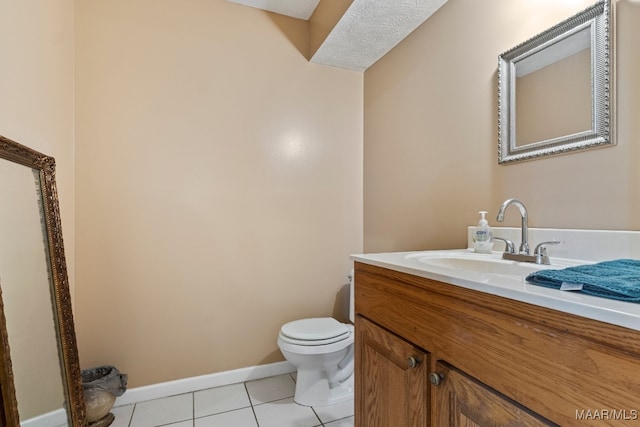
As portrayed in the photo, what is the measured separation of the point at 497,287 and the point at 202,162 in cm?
177

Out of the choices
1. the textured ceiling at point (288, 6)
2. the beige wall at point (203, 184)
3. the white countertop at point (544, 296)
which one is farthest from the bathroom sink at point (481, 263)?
the textured ceiling at point (288, 6)

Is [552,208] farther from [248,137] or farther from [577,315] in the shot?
[248,137]

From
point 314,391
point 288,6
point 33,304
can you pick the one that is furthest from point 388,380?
point 288,6

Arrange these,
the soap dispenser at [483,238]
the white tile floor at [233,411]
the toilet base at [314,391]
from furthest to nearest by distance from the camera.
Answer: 1. the toilet base at [314,391]
2. the white tile floor at [233,411]
3. the soap dispenser at [483,238]

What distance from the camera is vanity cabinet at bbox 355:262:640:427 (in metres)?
0.49

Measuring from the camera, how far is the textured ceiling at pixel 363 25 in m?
1.64

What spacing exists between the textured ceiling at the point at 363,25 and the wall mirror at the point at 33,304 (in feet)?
Result: 5.29

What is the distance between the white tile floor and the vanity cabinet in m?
0.63

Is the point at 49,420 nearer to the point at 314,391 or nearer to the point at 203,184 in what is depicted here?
the point at 314,391

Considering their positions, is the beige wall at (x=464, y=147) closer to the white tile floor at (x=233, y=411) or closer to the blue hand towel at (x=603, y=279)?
the blue hand towel at (x=603, y=279)

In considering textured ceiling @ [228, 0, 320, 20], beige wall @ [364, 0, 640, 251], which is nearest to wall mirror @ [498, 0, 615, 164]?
beige wall @ [364, 0, 640, 251]

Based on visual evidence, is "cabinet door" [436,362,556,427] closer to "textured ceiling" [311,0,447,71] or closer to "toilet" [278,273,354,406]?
"toilet" [278,273,354,406]

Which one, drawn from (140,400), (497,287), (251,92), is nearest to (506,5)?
(497,287)

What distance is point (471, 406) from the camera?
71 centimetres
